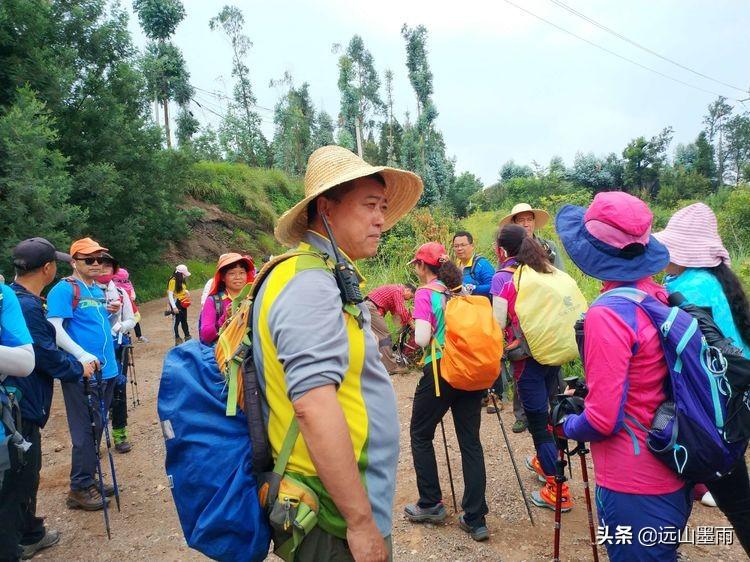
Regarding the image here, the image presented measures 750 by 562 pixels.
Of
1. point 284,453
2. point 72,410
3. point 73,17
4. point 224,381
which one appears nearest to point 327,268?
point 224,381

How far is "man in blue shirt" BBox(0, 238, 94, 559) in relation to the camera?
8.80 ft

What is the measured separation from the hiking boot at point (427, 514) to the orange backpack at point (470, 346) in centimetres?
98

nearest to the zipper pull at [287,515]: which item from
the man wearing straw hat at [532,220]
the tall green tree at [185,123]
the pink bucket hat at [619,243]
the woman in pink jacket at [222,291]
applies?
the pink bucket hat at [619,243]

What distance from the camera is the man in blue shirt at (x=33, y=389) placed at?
268 cm

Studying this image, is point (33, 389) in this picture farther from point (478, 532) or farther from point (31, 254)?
point (478, 532)

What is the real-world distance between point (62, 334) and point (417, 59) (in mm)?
34432

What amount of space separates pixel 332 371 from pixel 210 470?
49cm

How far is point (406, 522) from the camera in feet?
12.0

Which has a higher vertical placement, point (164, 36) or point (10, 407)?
point (164, 36)

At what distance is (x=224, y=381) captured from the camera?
1549mm

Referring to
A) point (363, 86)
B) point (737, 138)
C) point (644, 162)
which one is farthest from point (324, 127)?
point (737, 138)

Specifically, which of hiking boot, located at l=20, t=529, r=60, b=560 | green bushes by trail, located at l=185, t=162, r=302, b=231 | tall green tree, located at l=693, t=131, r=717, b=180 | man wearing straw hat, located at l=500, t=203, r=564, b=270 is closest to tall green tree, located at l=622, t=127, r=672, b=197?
tall green tree, located at l=693, t=131, r=717, b=180

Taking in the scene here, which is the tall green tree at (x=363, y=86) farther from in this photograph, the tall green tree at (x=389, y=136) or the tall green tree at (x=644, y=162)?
the tall green tree at (x=644, y=162)

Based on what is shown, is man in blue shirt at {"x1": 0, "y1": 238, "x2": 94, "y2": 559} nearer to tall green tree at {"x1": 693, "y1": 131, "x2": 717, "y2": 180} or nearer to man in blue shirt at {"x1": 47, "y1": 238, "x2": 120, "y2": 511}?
man in blue shirt at {"x1": 47, "y1": 238, "x2": 120, "y2": 511}
